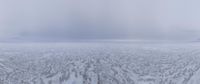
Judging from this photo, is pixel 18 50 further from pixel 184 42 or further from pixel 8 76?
pixel 184 42

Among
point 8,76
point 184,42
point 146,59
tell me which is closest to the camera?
point 8,76

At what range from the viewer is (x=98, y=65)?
1118mm

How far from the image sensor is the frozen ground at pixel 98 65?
3.58 feet

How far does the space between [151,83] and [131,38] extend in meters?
0.38

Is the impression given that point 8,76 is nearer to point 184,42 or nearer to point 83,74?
point 83,74

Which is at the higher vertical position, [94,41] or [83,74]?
[94,41]

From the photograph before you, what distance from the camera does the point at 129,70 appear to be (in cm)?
114

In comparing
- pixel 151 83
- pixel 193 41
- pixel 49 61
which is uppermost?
pixel 193 41

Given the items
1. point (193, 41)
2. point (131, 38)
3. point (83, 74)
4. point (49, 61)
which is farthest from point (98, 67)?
point (193, 41)

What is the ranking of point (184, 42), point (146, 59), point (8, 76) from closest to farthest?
point (8, 76), point (146, 59), point (184, 42)

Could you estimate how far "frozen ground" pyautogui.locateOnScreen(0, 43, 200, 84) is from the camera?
109 cm

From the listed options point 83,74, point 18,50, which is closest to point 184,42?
point 83,74

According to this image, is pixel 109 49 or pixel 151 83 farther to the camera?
pixel 109 49

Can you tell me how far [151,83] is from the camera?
1113 millimetres
